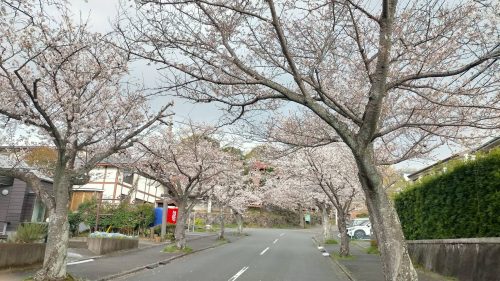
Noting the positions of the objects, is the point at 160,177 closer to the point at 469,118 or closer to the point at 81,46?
the point at 81,46

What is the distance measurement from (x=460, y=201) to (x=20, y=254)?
13393 millimetres

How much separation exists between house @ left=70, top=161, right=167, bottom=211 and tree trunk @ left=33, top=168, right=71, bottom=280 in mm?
18944

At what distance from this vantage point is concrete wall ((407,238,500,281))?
10250mm

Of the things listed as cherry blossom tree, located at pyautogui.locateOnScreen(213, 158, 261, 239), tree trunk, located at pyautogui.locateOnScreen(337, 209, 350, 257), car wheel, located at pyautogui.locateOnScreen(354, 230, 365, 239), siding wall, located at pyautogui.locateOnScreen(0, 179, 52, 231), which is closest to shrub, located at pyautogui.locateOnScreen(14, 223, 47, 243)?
siding wall, located at pyautogui.locateOnScreen(0, 179, 52, 231)

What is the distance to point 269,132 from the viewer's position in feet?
43.2

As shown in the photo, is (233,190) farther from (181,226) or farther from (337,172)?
(337,172)

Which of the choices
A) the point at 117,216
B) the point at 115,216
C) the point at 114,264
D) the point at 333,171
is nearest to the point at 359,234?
the point at 333,171

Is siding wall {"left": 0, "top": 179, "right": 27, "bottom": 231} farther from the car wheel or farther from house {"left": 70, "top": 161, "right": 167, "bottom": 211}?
the car wheel

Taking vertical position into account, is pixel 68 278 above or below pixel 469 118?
below

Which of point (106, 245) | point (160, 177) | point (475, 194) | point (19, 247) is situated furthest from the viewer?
point (160, 177)

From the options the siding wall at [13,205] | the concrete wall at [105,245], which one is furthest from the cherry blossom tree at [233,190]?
the siding wall at [13,205]

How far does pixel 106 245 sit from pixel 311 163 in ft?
36.3

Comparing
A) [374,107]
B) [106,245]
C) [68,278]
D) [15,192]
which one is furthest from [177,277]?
[15,192]

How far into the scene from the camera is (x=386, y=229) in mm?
8195
